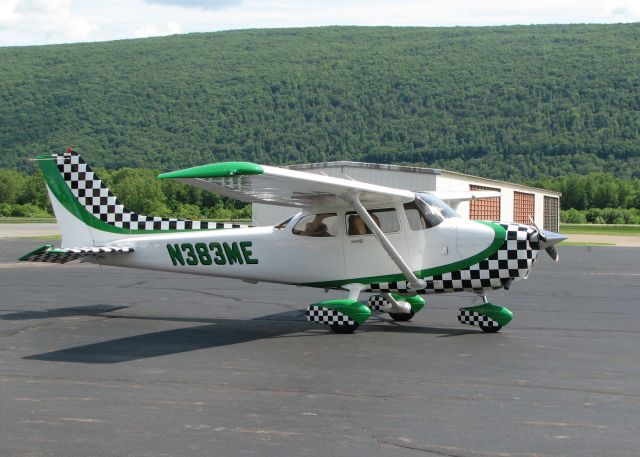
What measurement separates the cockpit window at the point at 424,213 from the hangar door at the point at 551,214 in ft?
150

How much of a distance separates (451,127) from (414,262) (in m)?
154

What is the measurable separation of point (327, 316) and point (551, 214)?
4939 cm

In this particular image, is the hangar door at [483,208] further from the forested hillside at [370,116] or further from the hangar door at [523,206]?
the forested hillside at [370,116]

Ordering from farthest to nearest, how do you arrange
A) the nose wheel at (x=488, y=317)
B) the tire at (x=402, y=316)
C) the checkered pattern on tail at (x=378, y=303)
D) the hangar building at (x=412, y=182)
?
the hangar building at (x=412, y=182) → the checkered pattern on tail at (x=378, y=303) → the tire at (x=402, y=316) → the nose wheel at (x=488, y=317)

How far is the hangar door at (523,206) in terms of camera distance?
47438 mm

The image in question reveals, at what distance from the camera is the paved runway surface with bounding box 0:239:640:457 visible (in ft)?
21.5

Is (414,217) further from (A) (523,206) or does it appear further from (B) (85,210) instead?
(A) (523,206)

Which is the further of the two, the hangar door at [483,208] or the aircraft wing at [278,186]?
the hangar door at [483,208]

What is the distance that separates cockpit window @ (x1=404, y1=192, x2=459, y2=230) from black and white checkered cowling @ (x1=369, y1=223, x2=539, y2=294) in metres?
0.77

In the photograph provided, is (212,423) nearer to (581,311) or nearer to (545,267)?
(581,311)

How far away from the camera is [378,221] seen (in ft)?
41.4

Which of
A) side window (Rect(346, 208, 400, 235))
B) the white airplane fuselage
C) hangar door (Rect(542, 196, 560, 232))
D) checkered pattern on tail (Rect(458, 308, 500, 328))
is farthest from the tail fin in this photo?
hangar door (Rect(542, 196, 560, 232))

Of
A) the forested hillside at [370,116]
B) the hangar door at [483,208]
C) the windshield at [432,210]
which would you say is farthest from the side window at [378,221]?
the forested hillside at [370,116]

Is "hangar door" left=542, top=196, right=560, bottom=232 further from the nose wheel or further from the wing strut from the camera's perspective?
the wing strut
